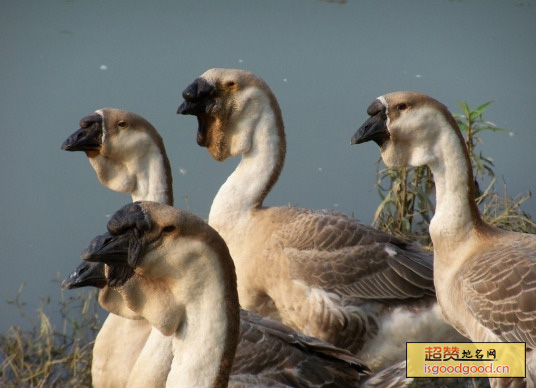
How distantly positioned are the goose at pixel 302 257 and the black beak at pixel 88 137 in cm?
74

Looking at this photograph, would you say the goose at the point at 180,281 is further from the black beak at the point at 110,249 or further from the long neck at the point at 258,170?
the long neck at the point at 258,170

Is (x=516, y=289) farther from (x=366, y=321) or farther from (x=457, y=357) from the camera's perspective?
(x=366, y=321)

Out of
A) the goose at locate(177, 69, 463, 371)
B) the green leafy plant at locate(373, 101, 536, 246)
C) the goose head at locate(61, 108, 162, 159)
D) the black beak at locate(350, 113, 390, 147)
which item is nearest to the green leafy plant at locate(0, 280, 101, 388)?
the goose at locate(177, 69, 463, 371)

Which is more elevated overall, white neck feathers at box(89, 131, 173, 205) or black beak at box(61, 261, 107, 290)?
white neck feathers at box(89, 131, 173, 205)

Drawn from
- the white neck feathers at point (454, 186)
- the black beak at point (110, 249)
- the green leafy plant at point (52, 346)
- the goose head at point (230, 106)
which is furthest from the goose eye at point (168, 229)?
the goose head at point (230, 106)

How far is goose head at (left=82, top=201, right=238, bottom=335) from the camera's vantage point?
286 cm

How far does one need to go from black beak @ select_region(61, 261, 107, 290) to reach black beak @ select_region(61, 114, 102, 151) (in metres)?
1.47

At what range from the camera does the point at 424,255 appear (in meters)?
5.55

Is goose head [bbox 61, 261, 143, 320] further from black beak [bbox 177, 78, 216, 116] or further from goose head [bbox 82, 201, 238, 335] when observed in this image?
black beak [bbox 177, 78, 216, 116]

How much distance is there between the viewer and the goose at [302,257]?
5254mm

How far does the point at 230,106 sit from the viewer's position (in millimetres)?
5656

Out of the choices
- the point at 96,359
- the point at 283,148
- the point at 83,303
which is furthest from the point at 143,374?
the point at 83,303

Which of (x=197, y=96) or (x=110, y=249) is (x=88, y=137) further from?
(x=110, y=249)

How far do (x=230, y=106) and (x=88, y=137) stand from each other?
40.4 inches
